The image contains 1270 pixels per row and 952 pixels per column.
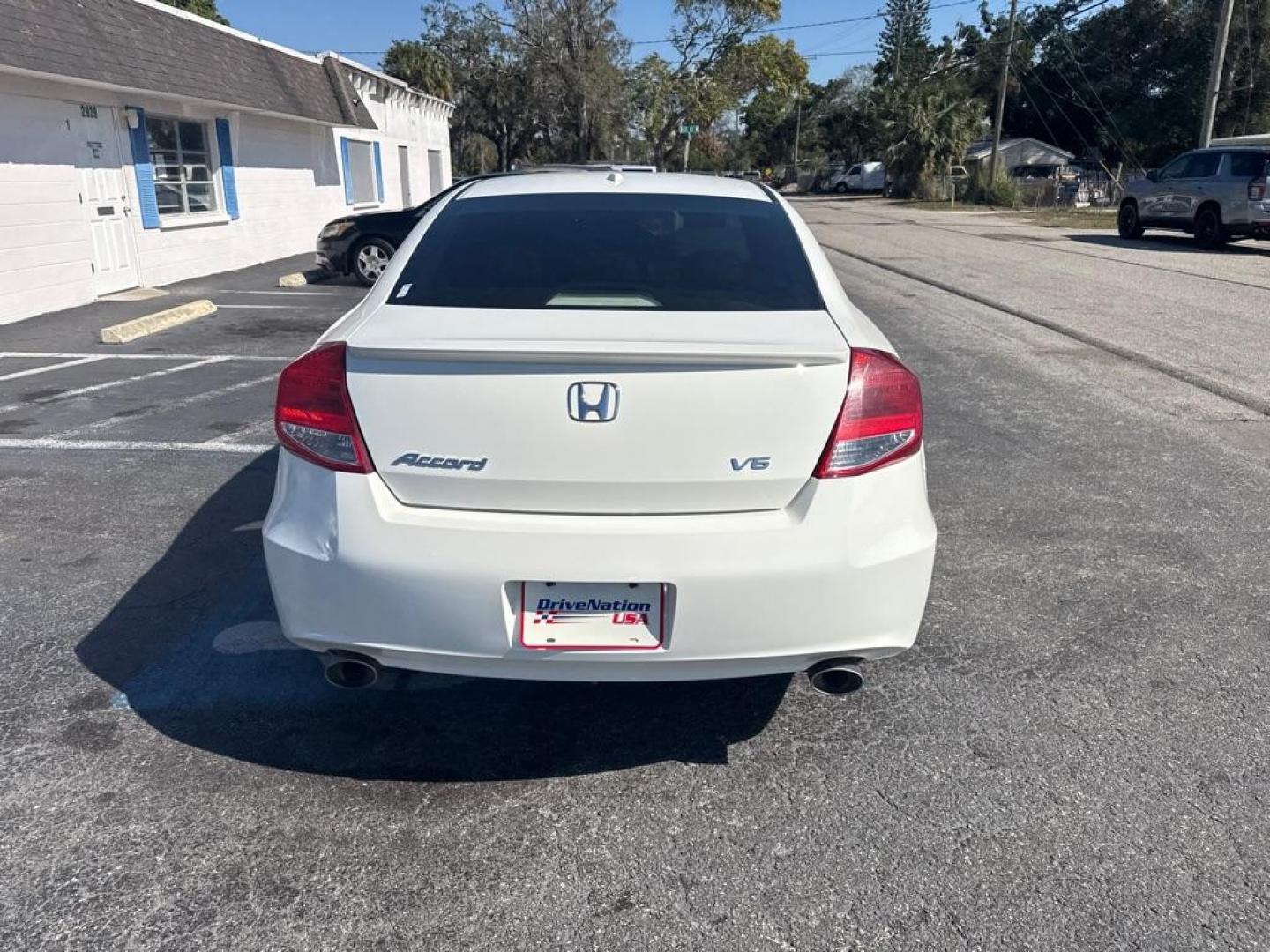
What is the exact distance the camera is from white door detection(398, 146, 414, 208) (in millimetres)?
27641

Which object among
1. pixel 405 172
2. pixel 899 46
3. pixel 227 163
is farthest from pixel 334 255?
pixel 899 46

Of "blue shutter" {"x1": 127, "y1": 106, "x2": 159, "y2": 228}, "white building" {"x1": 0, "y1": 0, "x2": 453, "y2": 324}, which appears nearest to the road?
"white building" {"x1": 0, "y1": 0, "x2": 453, "y2": 324}

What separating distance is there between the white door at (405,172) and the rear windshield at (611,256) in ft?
84.3

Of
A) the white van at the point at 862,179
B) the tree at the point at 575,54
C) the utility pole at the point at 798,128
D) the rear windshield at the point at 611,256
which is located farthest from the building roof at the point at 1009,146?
the rear windshield at the point at 611,256

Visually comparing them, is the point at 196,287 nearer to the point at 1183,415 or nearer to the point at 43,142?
the point at 43,142

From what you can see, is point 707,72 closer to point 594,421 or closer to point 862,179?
point 862,179

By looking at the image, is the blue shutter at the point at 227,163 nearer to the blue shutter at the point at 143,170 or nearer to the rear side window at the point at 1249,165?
the blue shutter at the point at 143,170

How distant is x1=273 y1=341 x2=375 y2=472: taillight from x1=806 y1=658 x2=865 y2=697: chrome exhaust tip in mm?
1325

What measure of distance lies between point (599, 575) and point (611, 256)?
1318 millimetres

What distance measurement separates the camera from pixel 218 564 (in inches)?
175

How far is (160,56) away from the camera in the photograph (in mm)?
13938

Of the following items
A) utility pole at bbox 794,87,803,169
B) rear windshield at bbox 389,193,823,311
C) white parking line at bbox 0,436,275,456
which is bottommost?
white parking line at bbox 0,436,275,456

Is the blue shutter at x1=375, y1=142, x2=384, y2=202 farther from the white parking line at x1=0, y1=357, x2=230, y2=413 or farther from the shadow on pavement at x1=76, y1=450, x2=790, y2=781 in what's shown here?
the shadow on pavement at x1=76, y1=450, x2=790, y2=781

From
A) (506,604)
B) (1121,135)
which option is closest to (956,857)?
(506,604)
